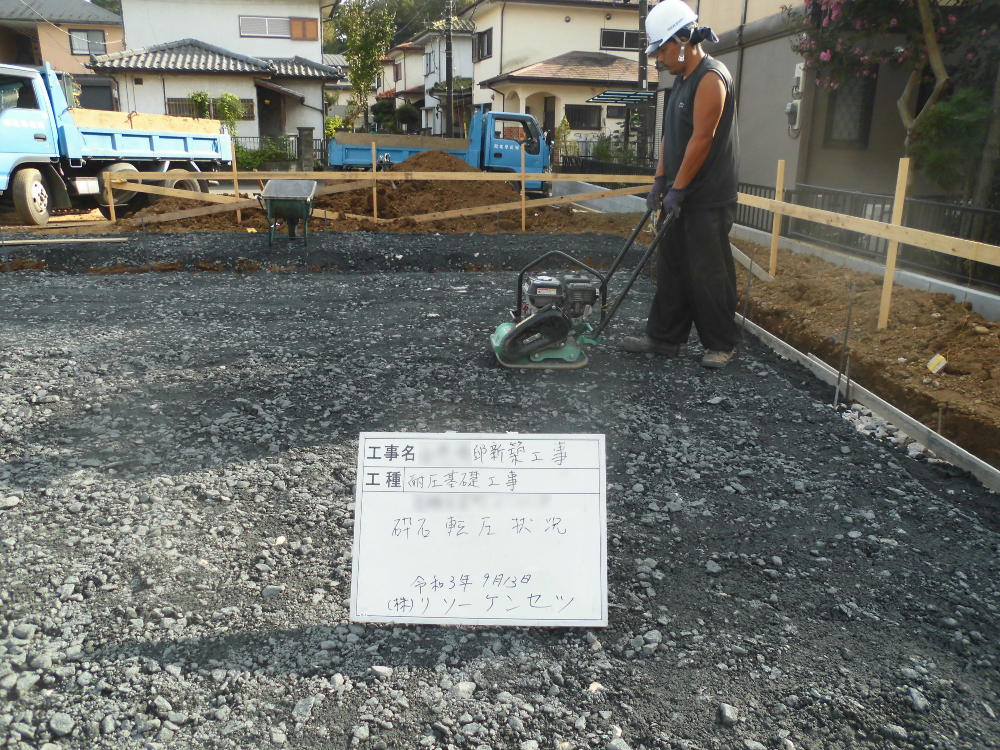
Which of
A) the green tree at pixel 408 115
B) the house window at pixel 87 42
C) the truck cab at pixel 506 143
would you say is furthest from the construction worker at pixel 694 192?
the green tree at pixel 408 115

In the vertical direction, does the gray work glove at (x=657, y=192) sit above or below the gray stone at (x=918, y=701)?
above

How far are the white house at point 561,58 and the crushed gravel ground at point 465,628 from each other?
2657cm

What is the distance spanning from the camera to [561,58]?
101ft

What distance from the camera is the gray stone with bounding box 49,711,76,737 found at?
2.02 metres

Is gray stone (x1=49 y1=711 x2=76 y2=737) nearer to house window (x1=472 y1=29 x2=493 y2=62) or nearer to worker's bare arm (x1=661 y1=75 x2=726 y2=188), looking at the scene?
worker's bare arm (x1=661 y1=75 x2=726 y2=188)

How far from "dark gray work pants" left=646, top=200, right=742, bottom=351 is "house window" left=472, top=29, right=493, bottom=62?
30156mm

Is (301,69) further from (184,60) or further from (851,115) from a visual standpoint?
(851,115)

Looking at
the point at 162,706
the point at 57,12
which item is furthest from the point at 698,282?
the point at 57,12

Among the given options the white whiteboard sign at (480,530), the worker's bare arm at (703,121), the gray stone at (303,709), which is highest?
the worker's bare arm at (703,121)

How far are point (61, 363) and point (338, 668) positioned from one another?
380 cm

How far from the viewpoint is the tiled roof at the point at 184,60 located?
27.2 meters

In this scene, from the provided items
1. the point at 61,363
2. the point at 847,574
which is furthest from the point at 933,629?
the point at 61,363

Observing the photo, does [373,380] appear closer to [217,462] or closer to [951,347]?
[217,462]

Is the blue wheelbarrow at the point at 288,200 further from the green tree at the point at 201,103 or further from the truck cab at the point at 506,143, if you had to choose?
the green tree at the point at 201,103
